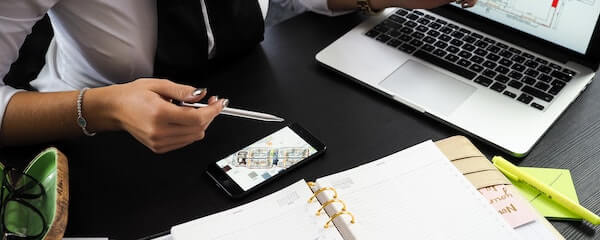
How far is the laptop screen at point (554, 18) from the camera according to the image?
77 cm

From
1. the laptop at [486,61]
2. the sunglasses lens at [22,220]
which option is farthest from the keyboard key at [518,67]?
the sunglasses lens at [22,220]

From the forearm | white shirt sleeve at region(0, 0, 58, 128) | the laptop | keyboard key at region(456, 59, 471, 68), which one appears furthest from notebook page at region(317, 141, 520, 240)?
white shirt sleeve at region(0, 0, 58, 128)

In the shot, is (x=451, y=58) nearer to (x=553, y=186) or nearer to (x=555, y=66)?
(x=555, y=66)

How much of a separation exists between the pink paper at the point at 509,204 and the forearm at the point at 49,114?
0.51 metres

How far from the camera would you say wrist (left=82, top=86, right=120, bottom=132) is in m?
0.74

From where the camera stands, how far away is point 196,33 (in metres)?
0.86

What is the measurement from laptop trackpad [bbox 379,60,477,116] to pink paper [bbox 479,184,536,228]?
0.52ft

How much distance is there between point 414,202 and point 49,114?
52 cm

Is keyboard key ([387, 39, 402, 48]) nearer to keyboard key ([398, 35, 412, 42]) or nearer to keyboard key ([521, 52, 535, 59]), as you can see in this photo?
keyboard key ([398, 35, 412, 42])

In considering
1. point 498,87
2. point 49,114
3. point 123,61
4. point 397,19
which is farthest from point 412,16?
point 49,114

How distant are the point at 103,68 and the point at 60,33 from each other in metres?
0.09

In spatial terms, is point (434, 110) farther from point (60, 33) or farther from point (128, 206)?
point (60, 33)

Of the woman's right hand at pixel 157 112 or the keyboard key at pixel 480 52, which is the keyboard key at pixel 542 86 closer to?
the keyboard key at pixel 480 52

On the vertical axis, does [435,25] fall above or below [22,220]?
above
